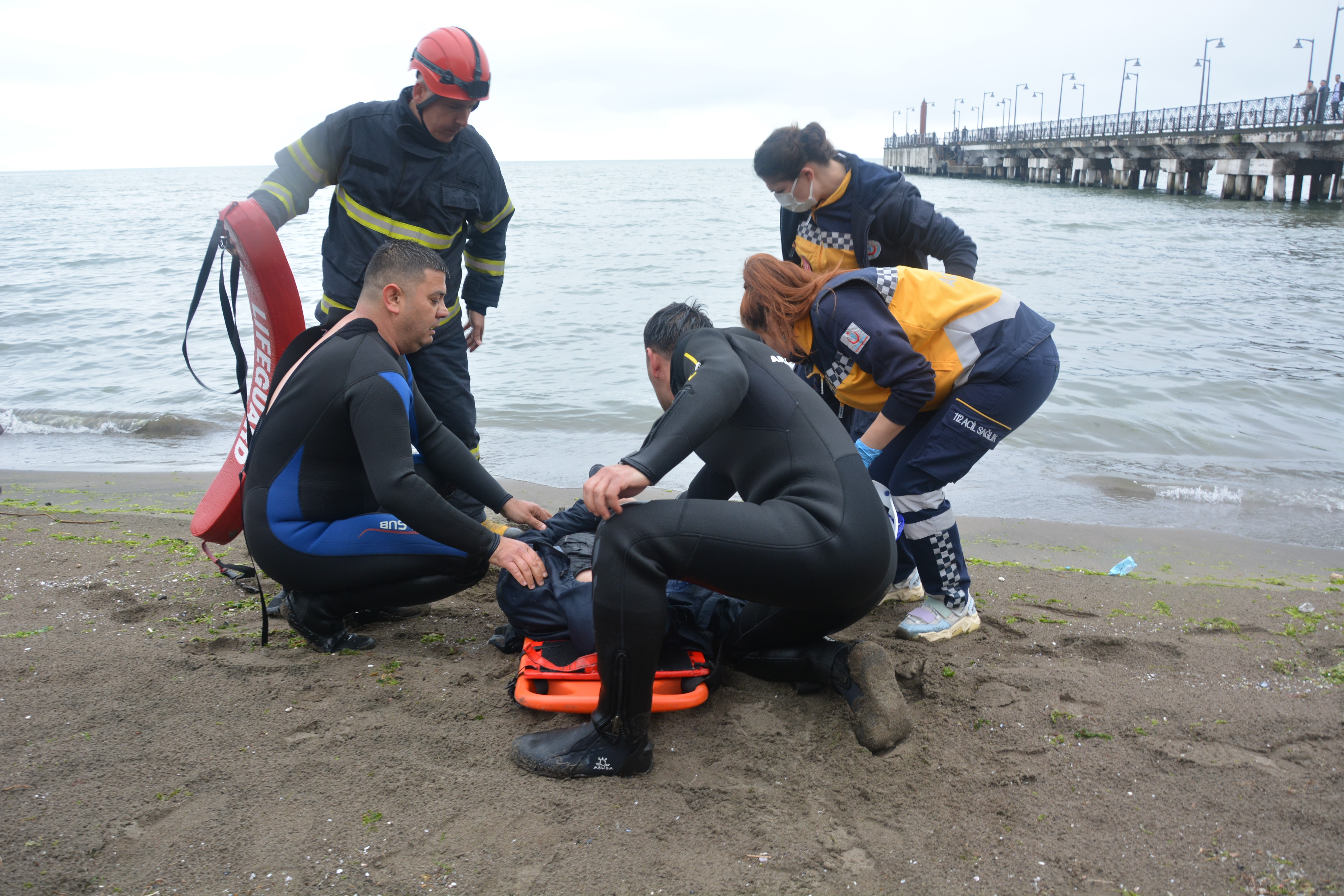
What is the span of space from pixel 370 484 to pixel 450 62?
1833mm

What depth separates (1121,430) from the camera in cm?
784

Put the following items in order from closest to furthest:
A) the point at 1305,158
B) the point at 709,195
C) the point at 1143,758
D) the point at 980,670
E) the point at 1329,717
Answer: the point at 1143,758, the point at 1329,717, the point at 980,670, the point at 1305,158, the point at 709,195

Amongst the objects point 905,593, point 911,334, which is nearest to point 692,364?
point 911,334

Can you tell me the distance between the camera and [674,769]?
96.2 inches

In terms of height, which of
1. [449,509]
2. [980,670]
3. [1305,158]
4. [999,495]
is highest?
[1305,158]

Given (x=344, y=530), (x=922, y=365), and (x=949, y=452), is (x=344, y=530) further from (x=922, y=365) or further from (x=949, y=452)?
(x=949, y=452)

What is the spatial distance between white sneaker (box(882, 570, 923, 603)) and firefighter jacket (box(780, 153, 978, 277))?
137cm

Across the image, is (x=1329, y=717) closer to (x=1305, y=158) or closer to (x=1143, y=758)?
(x=1143, y=758)

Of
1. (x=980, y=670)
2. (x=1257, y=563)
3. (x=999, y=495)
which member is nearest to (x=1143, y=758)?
(x=980, y=670)

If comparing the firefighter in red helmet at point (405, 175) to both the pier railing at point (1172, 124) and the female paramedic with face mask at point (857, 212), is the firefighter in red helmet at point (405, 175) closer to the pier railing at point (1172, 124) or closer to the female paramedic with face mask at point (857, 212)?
the female paramedic with face mask at point (857, 212)

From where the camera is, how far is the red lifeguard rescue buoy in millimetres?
3371

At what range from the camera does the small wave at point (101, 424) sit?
8.14 metres

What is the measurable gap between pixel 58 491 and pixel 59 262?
19475 millimetres

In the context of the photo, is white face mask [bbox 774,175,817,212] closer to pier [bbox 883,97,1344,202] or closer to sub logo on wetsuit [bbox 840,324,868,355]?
sub logo on wetsuit [bbox 840,324,868,355]
